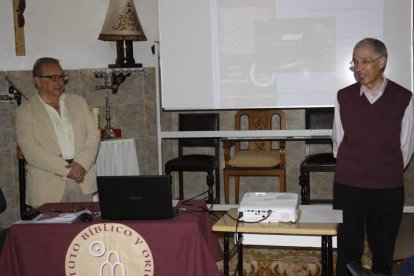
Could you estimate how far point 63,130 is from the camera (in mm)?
3449

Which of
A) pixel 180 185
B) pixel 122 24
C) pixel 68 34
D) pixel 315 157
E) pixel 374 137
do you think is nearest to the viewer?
pixel 374 137

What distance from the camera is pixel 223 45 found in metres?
4.65

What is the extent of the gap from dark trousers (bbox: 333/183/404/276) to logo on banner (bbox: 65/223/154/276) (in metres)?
1.05

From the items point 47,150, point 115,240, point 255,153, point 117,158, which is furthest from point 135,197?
point 255,153

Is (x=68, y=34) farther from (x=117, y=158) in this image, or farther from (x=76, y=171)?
(x=76, y=171)

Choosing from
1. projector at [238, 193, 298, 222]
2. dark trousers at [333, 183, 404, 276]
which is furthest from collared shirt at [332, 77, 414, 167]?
projector at [238, 193, 298, 222]

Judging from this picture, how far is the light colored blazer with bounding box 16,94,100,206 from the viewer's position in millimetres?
3352

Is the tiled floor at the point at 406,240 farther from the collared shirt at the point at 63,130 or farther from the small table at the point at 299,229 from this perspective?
the collared shirt at the point at 63,130

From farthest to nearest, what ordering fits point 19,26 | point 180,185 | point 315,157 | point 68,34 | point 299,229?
point 180,185
point 68,34
point 19,26
point 315,157
point 299,229

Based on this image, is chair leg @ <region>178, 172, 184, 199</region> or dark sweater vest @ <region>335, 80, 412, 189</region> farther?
chair leg @ <region>178, 172, 184, 199</region>

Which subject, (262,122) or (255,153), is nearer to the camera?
(255,153)

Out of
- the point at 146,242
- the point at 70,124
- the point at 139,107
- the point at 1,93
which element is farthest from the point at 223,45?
the point at 146,242

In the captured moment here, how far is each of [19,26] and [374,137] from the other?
3711mm

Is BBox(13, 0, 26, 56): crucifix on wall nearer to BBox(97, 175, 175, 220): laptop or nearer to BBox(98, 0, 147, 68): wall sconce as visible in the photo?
BBox(98, 0, 147, 68): wall sconce
